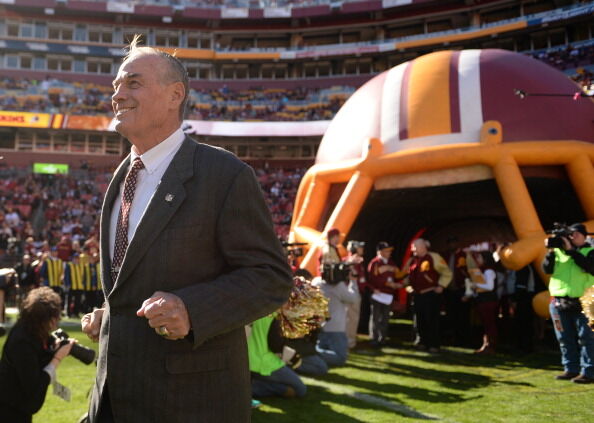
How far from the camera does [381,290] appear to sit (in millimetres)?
8508

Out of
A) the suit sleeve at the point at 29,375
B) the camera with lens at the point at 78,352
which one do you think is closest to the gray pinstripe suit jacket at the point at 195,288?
the suit sleeve at the point at 29,375

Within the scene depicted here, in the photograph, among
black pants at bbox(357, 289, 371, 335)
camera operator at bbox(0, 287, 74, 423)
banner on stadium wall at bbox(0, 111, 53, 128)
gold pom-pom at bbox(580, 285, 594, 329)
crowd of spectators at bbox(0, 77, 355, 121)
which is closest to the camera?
camera operator at bbox(0, 287, 74, 423)

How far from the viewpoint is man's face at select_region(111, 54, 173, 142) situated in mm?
1730

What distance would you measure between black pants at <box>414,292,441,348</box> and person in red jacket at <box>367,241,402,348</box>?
0.45 metres

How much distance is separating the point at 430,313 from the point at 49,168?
30.3 metres

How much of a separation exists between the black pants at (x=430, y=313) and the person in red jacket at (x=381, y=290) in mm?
449

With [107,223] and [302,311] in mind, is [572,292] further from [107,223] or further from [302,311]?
[107,223]

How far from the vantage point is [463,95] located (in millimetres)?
9320

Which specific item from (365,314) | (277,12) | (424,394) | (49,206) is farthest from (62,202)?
(424,394)

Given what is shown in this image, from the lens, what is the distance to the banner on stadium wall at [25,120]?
1312 inches

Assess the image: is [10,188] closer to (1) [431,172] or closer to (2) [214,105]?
(2) [214,105]

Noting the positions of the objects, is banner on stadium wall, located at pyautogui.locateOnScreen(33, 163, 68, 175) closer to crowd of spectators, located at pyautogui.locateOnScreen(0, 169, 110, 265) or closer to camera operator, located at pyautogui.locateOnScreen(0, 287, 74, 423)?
crowd of spectators, located at pyautogui.locateOnScreen(0, 169, 110, 265)

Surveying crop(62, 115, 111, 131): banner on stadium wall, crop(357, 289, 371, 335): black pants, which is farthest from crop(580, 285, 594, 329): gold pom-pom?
crop(62, 115, 111, 131): banner on stadium wall

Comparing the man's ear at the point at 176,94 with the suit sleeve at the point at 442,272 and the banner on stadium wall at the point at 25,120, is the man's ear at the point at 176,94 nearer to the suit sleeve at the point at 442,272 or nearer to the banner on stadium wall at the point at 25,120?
the suit sleeve at the point at 442,272
